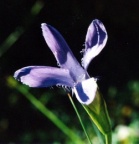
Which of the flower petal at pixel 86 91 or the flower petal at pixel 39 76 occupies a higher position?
the flower petal at pixel 39 76

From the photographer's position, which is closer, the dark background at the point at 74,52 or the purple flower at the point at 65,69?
the purple flower at the point at 65,69

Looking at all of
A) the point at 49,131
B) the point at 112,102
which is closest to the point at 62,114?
the point at 49,131

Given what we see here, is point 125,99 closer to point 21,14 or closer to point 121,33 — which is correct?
point 121,33

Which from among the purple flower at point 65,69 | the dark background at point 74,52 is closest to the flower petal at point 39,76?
the purple flower at point 65,69

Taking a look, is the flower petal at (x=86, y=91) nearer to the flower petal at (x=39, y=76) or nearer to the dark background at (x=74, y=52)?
the flower petal at (x=39, y=76)

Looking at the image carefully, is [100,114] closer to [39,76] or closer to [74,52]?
[39,76]

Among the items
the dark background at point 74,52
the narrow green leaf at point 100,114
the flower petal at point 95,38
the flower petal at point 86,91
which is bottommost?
the dark background at point 74,52

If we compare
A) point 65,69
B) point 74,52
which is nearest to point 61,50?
point 65,69

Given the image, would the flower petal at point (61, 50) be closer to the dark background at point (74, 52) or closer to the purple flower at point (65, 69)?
the purple flower at point (65, 69)
